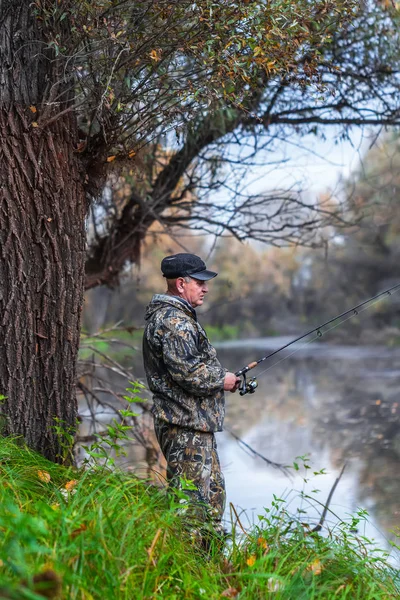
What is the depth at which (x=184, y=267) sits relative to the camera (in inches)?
145

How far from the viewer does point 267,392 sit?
16.6 m

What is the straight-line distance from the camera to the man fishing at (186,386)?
3500 millimetres

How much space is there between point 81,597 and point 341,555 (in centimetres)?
134

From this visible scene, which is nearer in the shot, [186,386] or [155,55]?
[186,386]

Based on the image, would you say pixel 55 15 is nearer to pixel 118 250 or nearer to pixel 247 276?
pixel 118 250

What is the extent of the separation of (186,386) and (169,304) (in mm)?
429

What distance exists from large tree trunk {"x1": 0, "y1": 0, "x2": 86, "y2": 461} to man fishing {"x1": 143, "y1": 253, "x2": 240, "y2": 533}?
0.61m

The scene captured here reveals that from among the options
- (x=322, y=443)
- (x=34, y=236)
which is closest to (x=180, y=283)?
(x=34, y=236)

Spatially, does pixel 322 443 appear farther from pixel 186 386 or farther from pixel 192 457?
pixel 186 386

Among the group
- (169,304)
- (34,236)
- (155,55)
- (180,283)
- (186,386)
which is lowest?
(186,386)

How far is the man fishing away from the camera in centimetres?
350

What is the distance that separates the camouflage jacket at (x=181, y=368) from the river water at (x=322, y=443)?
0.57 m

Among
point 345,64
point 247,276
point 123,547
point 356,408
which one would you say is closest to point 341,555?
point 123,547

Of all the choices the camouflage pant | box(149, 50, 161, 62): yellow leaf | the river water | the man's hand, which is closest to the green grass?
the camouflage pant
